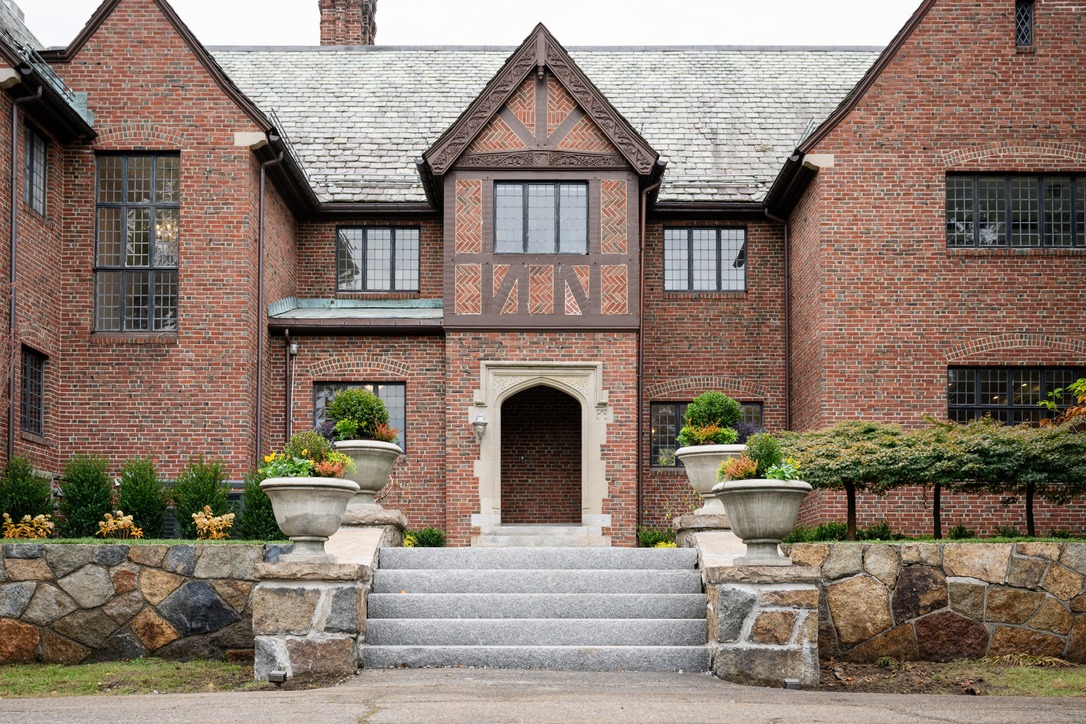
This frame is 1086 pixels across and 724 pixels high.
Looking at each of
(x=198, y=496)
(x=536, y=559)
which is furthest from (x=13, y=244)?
(x=536, y=559)

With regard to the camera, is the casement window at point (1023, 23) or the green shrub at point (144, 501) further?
the casement window at point (1023, 23)

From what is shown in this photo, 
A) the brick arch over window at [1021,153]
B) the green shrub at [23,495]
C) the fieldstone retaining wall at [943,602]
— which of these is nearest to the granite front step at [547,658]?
the fieldstone retaining wall at [943,602]

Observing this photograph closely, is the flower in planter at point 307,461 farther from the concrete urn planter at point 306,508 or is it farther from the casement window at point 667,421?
the casement window at point 667,421

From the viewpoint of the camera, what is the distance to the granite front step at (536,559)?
14.5m

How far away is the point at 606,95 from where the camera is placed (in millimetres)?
27359

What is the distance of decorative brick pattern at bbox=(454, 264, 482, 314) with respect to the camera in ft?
71.8

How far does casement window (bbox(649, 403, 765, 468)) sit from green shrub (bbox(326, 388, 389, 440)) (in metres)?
8.28

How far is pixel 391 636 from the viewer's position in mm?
12781

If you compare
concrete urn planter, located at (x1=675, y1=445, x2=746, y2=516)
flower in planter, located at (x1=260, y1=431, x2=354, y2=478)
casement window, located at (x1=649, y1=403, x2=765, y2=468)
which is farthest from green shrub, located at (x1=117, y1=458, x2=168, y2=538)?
casement window, located at (x1=649, y1=403, x2=765, y2=468)

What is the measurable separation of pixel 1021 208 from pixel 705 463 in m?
8.58

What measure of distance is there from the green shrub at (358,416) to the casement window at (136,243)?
19.9 ft

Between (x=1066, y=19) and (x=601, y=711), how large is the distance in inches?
640

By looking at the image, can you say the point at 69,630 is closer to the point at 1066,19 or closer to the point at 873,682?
the point at 873,682

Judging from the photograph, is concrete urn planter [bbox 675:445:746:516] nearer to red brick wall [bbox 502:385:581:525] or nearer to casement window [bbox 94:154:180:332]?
red brick wall [bbox 502:385:581:525]
